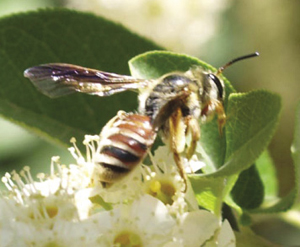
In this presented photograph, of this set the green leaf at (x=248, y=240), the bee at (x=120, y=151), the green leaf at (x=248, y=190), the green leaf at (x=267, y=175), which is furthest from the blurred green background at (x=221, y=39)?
the bee at (x=120, y=151)

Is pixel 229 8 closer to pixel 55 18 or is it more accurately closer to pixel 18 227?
pixel 55 18

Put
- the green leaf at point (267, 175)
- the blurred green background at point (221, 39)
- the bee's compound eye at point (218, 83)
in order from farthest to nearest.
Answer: the blurred green background at point (221, 39) → the green leaf at point (267, 175) → the bee's compound eye at point (218, 83)

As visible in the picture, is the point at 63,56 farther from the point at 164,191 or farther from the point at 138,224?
the point at 138,224

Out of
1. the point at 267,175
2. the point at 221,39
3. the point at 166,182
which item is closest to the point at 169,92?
the point at 166,182

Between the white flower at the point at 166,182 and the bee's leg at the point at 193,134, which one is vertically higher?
the bee's leg at the point at 193,134

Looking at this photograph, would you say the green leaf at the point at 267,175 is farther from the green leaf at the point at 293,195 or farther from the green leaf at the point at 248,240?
the green leaf at the point at 248,240

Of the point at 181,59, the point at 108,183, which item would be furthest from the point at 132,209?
the point at 181,59

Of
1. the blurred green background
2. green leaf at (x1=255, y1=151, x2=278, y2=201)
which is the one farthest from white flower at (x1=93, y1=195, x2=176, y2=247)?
the blurred green background
